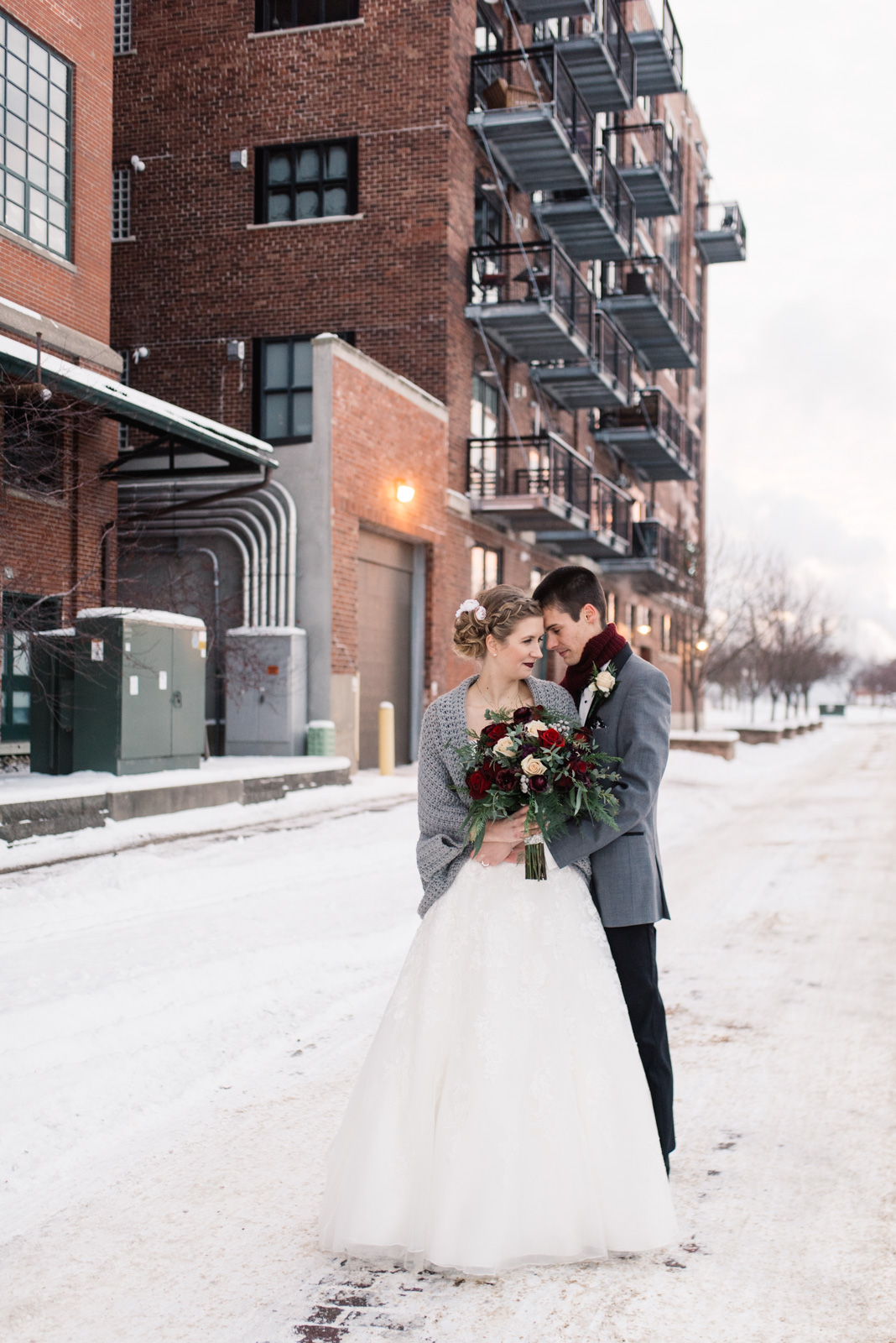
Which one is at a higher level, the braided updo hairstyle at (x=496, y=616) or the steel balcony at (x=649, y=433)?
the steel balcony at (x=649, y=433)

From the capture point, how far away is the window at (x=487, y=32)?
23156mm

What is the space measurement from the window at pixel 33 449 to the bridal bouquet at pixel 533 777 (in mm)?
9911

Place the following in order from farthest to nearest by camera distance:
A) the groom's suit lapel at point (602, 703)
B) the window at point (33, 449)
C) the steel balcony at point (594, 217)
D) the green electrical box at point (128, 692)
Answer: the steel balcony at point (594, 217) < the window at point (33, 449) < the green electrical box at point (128, 692) < the groom's suit lapel at point (602, 703)

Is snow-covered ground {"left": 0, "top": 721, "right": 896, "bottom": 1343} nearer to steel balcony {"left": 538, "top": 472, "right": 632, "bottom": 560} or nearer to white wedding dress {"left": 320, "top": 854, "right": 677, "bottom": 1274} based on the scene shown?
white wedding dress {"left": 320, "top": 854, "right": 677, "bottom": 1274}

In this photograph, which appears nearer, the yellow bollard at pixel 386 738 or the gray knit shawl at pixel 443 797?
the gray knit shawl at pixel 443 797

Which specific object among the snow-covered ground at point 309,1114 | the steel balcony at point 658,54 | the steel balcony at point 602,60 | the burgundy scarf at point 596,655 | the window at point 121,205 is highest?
the steel balcony at point 658,54

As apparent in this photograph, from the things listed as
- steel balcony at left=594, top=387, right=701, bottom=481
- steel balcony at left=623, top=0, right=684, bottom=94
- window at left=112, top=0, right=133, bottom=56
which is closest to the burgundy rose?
window at left=112, top=0, right=133, bottom=56

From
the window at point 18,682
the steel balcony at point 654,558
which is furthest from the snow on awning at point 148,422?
the steel balcony at point 654,558

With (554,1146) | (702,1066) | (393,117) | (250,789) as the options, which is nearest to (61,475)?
(250,789)

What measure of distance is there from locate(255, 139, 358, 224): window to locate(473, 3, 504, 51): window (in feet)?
11.6

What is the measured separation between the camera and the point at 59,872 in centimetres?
948

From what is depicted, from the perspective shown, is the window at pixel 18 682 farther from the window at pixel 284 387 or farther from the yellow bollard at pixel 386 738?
the window at pixel 284 387

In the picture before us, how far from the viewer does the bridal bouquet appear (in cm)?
347

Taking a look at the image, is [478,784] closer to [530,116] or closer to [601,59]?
[530,116]
